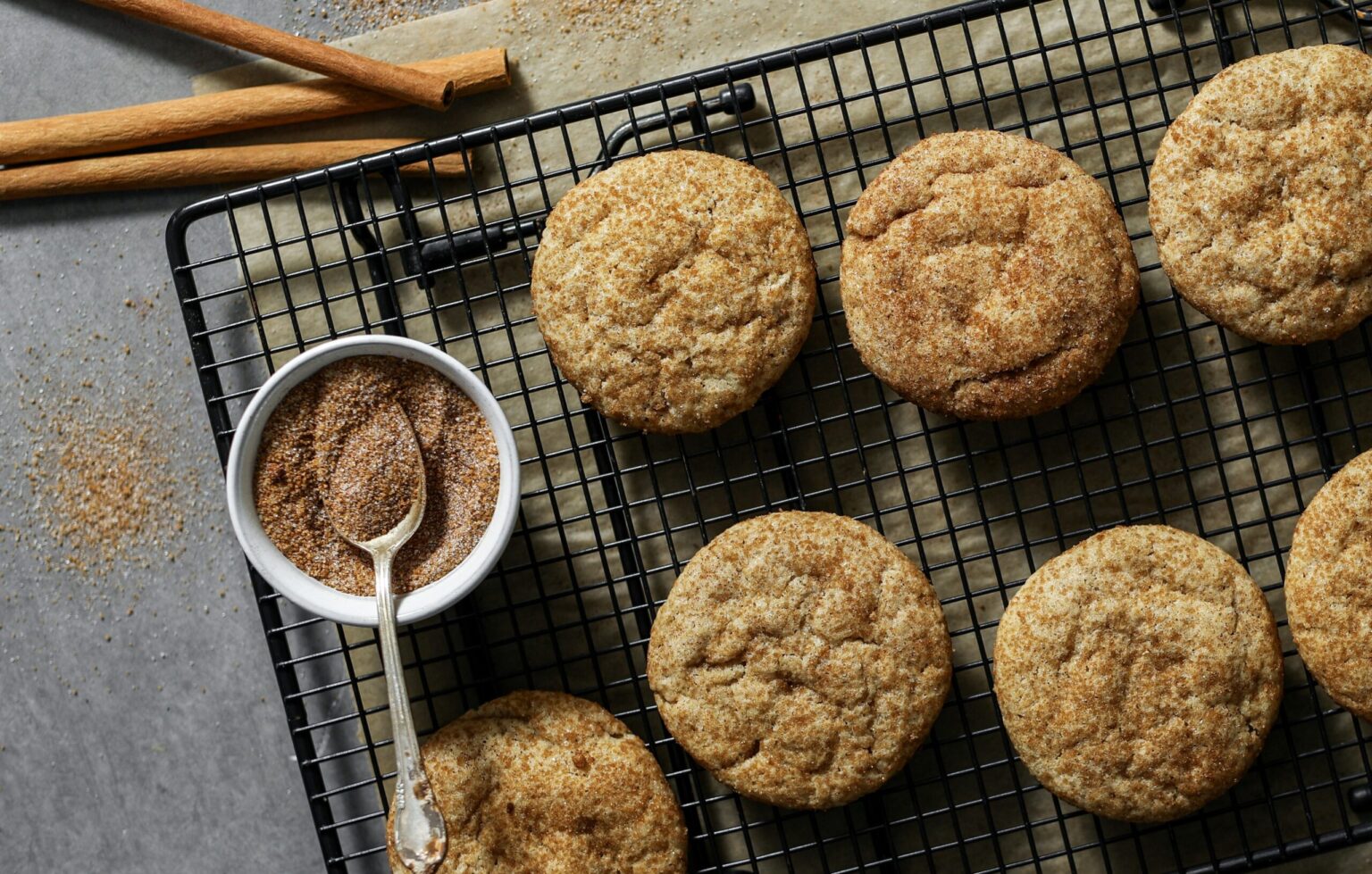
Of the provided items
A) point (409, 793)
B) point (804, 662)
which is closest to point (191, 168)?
point (409, 793)

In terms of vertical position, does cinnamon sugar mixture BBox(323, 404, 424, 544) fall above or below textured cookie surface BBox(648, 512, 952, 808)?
above

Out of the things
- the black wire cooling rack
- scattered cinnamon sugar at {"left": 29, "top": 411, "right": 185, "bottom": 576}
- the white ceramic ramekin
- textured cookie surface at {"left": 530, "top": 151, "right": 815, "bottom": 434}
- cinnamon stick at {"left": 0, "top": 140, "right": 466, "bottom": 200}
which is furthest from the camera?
A: scattered cinnamon sugar at {"left": 29, "top": 411, "right": 185, "bottom": 576}

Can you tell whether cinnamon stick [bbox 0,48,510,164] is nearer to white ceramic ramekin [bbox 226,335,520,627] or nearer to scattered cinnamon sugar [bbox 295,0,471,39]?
scattered cinnamon sugar [bbox 295,0,471,39]

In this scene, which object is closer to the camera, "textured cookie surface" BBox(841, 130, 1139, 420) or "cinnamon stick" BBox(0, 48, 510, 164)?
"textured cookie surface" BBox(841, 130, 1139, 420)

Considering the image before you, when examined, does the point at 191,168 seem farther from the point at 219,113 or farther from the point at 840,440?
the point at 840,440

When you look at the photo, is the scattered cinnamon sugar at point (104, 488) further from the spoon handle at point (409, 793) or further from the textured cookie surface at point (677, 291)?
the textured cookie surface at point (677, 291)

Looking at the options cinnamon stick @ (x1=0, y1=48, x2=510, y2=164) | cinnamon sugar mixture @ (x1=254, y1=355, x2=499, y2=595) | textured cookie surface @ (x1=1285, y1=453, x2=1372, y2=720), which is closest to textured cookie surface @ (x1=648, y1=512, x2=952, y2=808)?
cinnamon sugar mixture @ (x1=254, y1=355, x2=499, y2=595)
